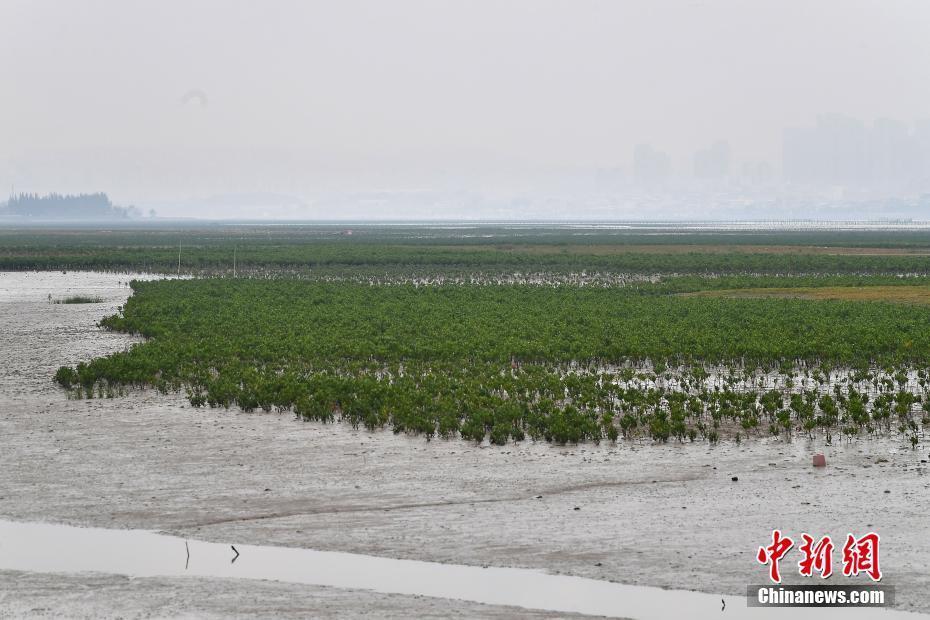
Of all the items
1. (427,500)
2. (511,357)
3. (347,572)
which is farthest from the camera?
(511,357)

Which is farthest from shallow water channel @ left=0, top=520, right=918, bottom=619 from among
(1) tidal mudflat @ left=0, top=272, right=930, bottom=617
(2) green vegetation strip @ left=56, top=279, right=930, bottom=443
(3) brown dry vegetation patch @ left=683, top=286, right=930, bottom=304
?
(3) brown dry vegetation patch @ left=683, top=286, right=930, bottom=304

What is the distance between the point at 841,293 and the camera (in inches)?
2051

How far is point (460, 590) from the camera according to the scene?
11648mm

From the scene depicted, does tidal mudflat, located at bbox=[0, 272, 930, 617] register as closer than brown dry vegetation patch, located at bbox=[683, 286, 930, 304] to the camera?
Yes

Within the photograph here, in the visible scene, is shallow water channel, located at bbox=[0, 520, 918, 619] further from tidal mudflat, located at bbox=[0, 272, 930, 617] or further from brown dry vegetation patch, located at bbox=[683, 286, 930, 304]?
brown dry vegetation patch, located at bbox=[683, 286, 930, 304]

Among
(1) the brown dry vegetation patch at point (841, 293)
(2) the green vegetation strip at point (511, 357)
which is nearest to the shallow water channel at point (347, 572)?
(2) the green vegetation strip at point (511, 357)

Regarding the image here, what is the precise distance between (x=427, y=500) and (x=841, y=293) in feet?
137

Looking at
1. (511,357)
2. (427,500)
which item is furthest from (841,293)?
(427,500)

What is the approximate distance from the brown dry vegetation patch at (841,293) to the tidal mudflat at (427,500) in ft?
103

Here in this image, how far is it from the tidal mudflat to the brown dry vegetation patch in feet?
103

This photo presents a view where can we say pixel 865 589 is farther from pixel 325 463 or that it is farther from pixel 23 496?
pixel 23 496

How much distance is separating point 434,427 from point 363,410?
2071mm

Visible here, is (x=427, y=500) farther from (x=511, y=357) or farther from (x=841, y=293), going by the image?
(x=841, y=293)

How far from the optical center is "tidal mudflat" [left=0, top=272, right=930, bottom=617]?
38.7ft
